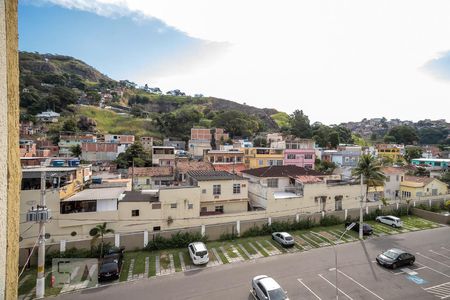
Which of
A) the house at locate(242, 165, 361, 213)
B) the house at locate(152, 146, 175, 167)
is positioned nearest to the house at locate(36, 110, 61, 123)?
the house at locate(152, 146, 175, 167)

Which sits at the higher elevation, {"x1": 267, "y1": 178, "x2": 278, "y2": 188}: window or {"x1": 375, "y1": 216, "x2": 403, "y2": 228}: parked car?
{"x1": 267, "y1": 178, "x2": 278, "y2": 188}: window

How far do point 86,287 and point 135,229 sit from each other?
21.3 feet

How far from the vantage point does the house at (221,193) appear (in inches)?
1048

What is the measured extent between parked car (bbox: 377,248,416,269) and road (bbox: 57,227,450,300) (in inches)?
17.9

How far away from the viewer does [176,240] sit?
70.9 ft

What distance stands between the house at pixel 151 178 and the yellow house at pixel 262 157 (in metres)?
14.7

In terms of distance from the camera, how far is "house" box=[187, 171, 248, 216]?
26.6 meters

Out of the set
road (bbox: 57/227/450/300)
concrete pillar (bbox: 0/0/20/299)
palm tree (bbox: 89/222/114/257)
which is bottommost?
road (bbox: 57/227/450/300)

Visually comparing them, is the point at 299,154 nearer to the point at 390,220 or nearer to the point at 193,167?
the point at 193,167

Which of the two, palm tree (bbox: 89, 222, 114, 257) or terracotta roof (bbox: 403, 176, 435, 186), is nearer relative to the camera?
palm tree (bbox: 89, 222, 114, 257)

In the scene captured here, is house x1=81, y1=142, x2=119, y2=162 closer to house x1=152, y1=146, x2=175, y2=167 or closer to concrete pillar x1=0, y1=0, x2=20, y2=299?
house x1=152, y1=146, x2=175, y2=167

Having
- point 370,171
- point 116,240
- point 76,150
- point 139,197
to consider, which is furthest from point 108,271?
point 76,150

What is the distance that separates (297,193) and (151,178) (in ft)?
71.1

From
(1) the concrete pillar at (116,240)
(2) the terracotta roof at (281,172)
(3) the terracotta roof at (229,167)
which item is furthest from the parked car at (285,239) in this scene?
(3) the terracotta roof at (229,167)
